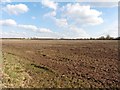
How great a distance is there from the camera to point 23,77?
15.9m

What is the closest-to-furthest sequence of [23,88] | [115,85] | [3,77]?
[23,88]
[115,85]
[3,77]

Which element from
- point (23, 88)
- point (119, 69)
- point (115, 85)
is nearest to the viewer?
point (23, 88)

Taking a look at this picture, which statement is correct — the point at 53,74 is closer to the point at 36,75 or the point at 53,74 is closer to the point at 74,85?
the point at 36,75

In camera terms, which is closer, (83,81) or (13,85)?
(13,85)

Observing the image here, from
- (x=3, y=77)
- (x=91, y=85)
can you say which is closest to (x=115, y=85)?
(x=91, y=85)

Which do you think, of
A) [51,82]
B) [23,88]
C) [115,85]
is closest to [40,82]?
[51,82]

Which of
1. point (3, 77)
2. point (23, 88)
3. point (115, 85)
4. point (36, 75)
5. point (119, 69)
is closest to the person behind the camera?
point (23, 88)

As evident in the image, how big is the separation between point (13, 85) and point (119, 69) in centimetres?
932

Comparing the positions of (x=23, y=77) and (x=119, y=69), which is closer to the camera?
(x=23, y=77)

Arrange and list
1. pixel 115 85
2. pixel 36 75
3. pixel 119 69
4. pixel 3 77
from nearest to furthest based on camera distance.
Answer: pixel 115 85 → pixel 3 77 → pixel 36 75 → pixel 119 69

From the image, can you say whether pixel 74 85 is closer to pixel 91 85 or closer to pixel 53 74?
pixel 91 85

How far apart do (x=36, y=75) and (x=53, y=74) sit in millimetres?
1256

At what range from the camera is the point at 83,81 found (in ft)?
49.2

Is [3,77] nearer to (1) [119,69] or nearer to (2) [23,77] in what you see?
(2) [23,77]
